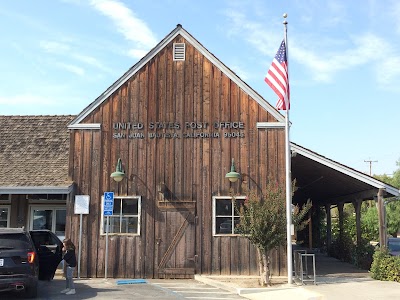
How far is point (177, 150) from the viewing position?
16656 mm

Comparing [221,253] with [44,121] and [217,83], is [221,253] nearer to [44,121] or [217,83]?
[217,83]

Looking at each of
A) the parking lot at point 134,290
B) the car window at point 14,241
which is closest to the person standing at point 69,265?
the parking lot at point 134,290

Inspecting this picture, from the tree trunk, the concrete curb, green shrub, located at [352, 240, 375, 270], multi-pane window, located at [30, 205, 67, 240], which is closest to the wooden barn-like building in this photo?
the tree trunk

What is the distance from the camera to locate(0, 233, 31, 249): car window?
11.1 metres

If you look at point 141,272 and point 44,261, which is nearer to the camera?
point 44,261

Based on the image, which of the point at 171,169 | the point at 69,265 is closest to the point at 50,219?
the point at 171,169

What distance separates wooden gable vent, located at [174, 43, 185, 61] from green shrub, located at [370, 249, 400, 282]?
372 inches

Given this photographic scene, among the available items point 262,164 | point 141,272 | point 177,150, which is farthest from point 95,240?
point 262,164

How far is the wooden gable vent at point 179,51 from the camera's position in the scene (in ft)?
55.7

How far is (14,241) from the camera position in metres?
11.2

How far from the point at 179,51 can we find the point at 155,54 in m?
0.87

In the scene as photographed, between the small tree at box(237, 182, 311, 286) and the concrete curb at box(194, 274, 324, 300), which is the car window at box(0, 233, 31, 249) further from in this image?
the small tree at box(237, 182, 311, 286)

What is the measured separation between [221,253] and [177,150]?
385 cm

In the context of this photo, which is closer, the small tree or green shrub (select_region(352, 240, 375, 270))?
the small tree
